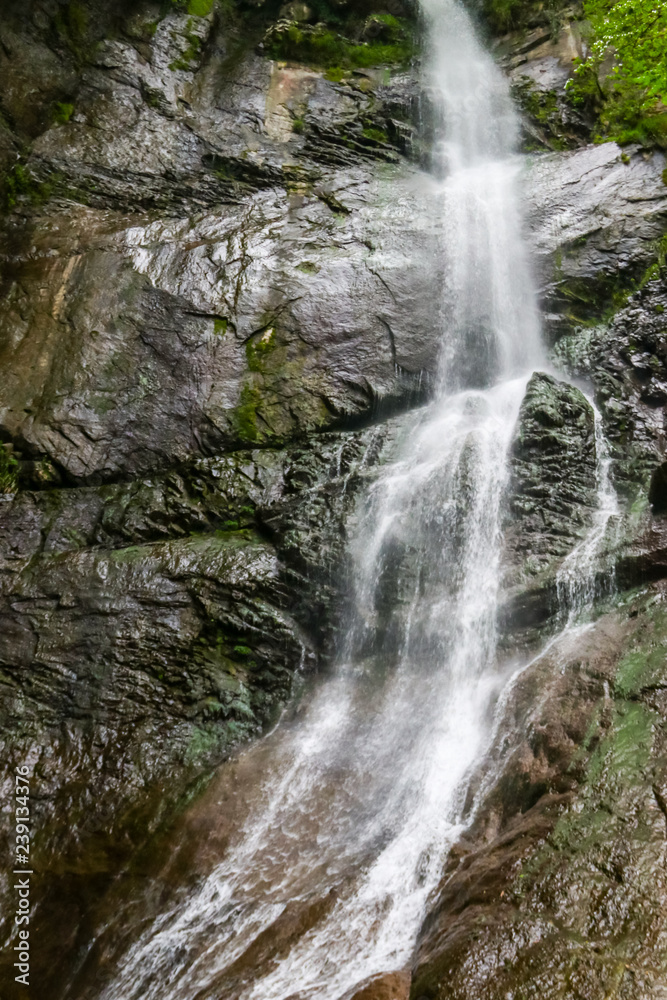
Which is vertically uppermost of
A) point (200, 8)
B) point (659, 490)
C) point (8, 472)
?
point (200, 8)

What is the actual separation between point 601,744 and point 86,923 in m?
4.44

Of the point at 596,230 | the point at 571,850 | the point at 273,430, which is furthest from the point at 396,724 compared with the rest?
the point at 596,230

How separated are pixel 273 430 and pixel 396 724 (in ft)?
14.9

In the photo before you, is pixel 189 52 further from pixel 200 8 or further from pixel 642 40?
pixel 642 40

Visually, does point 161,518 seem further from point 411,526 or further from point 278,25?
point 278,25

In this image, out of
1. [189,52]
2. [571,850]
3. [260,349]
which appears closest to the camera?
[571,850]

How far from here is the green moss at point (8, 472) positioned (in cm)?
859

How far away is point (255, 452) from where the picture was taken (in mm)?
9188

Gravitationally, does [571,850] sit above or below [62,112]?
below

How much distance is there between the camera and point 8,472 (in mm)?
8656

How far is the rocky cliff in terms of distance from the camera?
183 inches

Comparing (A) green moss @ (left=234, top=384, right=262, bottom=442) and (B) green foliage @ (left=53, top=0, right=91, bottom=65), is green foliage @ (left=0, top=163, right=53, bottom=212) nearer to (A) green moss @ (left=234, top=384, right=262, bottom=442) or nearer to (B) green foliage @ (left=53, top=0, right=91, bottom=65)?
(B) green foliage @ (left=53, top=0, right=91, bottom=65)

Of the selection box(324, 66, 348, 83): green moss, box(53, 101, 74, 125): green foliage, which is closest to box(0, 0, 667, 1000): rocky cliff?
box(53, 101, 74, 125): green foliage

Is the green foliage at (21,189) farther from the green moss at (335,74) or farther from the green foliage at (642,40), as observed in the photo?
the green foliage at (642,40)
